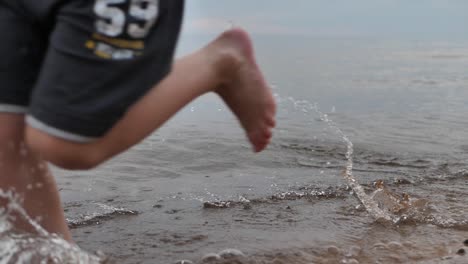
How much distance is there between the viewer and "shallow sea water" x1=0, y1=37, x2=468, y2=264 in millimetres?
2934

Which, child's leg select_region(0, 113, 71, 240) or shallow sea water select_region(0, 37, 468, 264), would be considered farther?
shallow sea water select_region(0, 37, 468, 264)

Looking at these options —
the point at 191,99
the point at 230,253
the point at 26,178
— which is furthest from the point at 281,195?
the point at 26,178

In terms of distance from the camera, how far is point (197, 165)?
15.9 feet

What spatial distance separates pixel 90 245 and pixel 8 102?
1.22 meters

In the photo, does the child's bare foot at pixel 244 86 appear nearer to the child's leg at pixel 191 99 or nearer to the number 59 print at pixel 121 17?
the child's leg at pixel 191 99

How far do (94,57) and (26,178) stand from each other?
0.69 meters

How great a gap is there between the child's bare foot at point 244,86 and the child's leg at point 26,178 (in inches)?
26.4

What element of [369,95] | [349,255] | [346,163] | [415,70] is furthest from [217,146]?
[415,70]

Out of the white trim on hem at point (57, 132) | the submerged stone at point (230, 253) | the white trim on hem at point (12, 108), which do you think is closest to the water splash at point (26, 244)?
the white trim on hem at point (12, 108)

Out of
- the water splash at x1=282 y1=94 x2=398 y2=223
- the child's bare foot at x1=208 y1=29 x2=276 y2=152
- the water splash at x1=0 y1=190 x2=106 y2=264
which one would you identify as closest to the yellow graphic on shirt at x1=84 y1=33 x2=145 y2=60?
the child's bare foot at x1=208 y1=29 x2=276 y2=152

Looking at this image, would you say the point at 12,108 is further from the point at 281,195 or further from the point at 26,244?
the point at 281,195

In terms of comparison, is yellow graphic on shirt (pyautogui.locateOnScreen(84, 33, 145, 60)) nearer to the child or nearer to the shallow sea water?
the child

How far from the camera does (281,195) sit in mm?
3926

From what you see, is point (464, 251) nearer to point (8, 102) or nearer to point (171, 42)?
point (171, 42)
